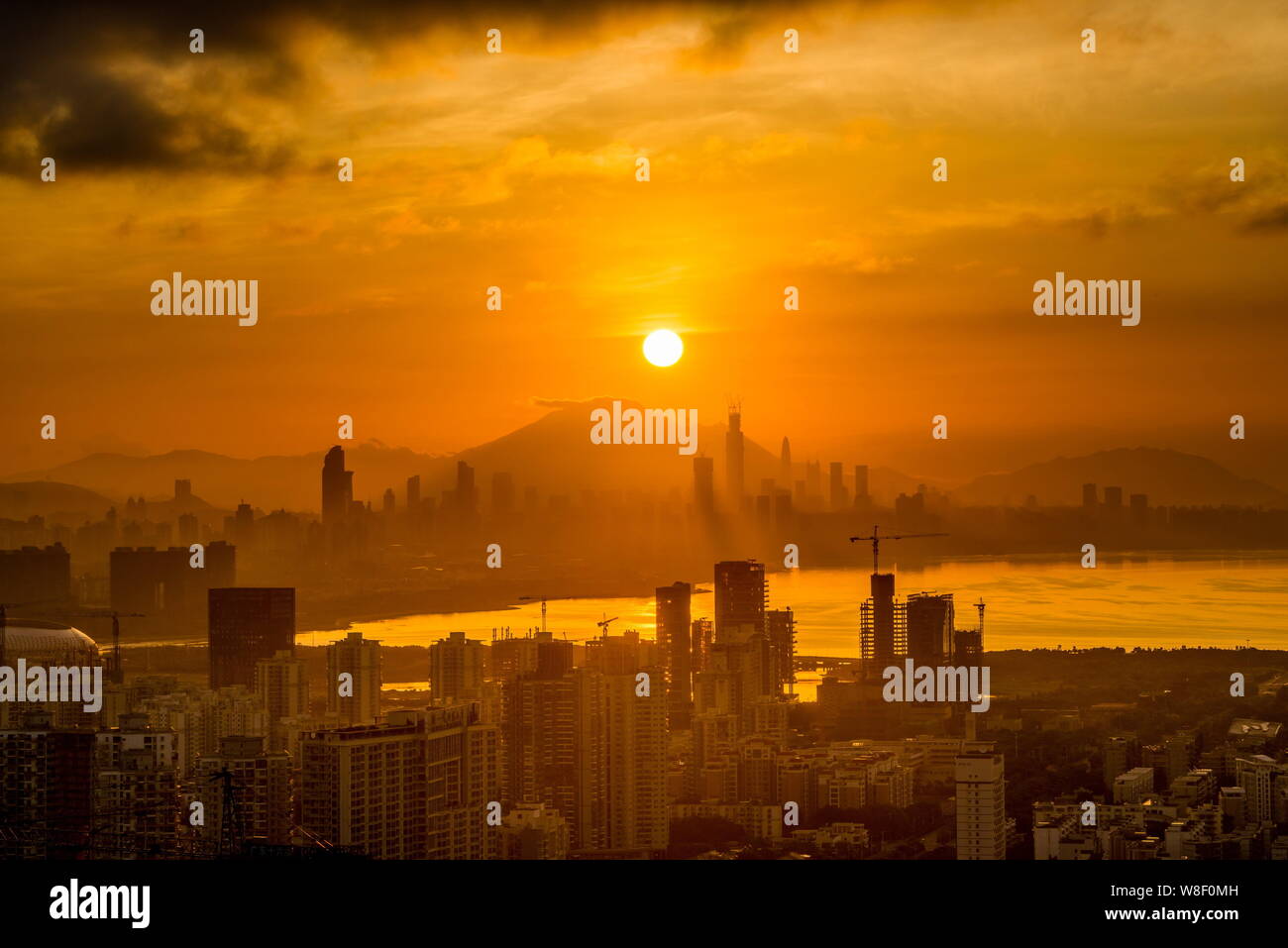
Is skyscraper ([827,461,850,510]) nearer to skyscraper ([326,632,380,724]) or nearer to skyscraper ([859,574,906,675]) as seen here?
A: skyscraper ([859,574,906,675])

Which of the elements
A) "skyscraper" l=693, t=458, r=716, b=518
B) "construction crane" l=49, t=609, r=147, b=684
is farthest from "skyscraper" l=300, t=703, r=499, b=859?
"skyscraper" l=693, t=458, r=716, b=518

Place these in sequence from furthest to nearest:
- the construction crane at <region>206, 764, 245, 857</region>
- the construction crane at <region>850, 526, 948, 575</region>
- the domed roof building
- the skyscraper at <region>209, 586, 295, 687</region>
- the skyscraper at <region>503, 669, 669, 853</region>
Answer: the construction crane at <region>850, 526, 948, 575</region>, the domed roof building, the skyscraper at <region>209, 586, 295, 687</region>, the skyscraper at <region>503, 669, 669, 853</region>, the construction crane at <region>206, 764, 245, 857</region>

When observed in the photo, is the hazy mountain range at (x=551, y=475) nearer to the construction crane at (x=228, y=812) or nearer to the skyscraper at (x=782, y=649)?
the skyscraper at (x=782, y=649)

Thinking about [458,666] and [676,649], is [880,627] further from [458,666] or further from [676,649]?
[458,666]

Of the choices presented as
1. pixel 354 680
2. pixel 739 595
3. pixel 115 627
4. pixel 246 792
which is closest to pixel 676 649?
pixel 739 595

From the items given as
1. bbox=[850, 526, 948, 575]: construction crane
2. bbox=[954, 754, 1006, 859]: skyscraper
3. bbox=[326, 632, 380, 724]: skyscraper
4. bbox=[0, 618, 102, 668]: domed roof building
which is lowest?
bbox=[954, 754, 1006, 859]: skyscraper

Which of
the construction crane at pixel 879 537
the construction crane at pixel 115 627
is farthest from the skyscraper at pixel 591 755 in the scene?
the construction crane at pixel 115 627
